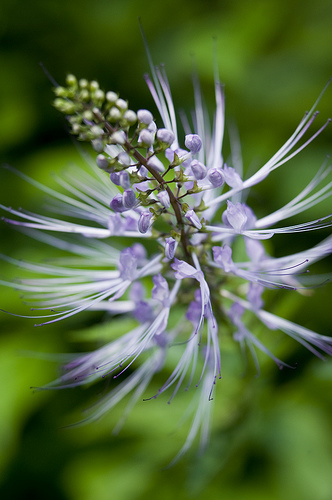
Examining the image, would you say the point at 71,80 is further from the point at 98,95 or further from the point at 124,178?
the point at 124,178

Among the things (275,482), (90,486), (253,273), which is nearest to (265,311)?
(253,273)

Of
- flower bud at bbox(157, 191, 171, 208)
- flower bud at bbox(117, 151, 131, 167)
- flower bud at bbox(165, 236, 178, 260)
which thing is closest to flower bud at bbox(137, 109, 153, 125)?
flower bud at bbox(117, 151, 131, 167)

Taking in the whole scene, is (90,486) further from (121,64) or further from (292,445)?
(121,64)

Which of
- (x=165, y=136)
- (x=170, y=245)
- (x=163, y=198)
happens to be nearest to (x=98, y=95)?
(x=165, y=136)

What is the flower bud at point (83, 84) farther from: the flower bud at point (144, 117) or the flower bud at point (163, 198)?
the flower bud at point (163, 198)

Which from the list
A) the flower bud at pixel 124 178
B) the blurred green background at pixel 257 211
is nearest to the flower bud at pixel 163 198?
the flower bud at pixel 124 178

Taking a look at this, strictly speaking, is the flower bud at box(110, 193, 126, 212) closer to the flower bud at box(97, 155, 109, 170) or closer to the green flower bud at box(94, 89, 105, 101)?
the flower bud at box(97, 155, 109, 170)
